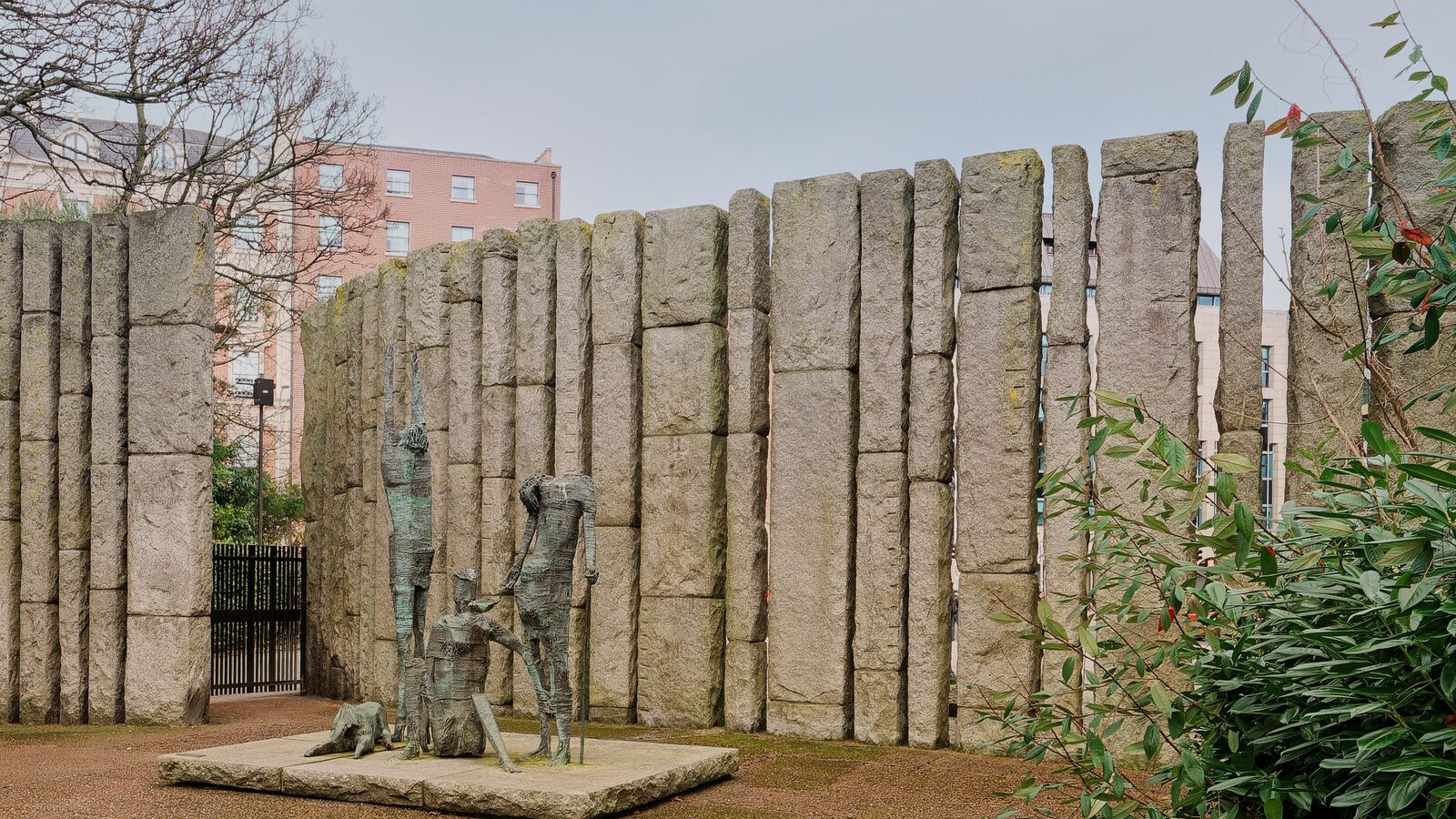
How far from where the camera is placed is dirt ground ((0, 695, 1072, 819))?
620 centimetres

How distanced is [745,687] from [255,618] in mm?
6789

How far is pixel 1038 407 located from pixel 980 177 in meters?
1.54

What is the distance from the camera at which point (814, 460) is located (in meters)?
8.40

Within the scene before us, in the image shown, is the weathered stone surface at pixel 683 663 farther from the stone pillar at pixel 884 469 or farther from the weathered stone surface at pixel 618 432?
the stone pillar at pixel 884 469

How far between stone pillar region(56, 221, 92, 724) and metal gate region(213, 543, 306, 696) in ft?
10.7

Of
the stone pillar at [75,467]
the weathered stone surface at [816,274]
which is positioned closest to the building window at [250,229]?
the stone pillar at [75,467]

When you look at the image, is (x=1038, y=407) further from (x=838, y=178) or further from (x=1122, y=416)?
(x=838, y=178)

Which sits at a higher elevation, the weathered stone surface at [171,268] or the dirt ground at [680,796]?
the weathered stone surface at [171,268]

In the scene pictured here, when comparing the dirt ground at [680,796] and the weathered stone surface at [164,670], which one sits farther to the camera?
the weathered stone surface at [164,670]

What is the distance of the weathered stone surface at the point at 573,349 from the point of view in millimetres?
9312

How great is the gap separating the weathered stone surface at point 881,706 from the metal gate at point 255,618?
7.12 m

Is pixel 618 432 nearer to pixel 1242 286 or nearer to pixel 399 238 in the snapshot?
pixel 1242 286

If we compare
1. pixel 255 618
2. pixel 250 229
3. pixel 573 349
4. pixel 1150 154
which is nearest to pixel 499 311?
pixel 573 349

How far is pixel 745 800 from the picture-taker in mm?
6398
